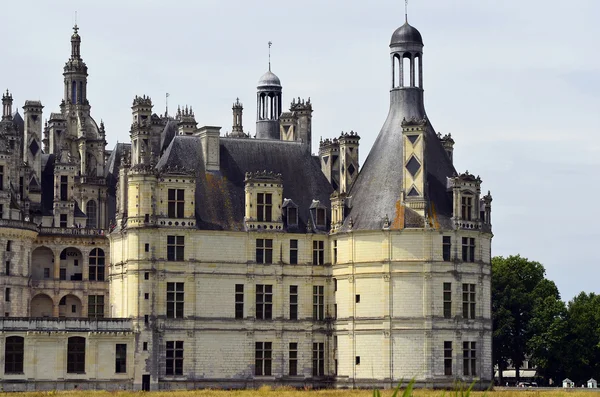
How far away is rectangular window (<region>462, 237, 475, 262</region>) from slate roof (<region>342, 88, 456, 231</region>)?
1282mm

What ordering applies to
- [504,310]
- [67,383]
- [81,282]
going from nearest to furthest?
[67,383] < [81,282] < [504,310]

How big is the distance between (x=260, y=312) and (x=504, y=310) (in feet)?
76.4

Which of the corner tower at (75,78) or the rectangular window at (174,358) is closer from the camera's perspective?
the rectangular window at (174,358)

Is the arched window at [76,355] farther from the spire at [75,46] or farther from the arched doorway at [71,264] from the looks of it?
the spire at [75,46]

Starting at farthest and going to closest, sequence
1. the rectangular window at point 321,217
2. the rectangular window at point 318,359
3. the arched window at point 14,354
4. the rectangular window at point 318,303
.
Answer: the rectangular window at point 321,217
the rectangular window at point 318,303
the rectangular window at point 318,359
the arched window at point 14,354

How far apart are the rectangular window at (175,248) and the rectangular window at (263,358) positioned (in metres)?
5.93

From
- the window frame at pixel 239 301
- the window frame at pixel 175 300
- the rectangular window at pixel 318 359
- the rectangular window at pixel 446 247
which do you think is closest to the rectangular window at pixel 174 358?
the window frame at pixel 175 300

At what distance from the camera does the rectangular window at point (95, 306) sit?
3031 inches

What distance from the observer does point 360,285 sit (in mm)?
64688

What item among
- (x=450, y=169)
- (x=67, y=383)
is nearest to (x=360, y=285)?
(x=450, y=169)

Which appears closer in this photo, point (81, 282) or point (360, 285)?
point (360, 285)

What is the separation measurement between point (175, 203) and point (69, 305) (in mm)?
16686

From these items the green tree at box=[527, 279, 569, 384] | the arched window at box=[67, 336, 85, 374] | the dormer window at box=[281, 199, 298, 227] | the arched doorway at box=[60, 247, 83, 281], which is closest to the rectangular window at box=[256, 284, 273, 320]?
the dormer window at box=[281, 199, 298, 227]

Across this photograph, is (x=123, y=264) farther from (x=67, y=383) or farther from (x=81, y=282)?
(x=81, y=282)
